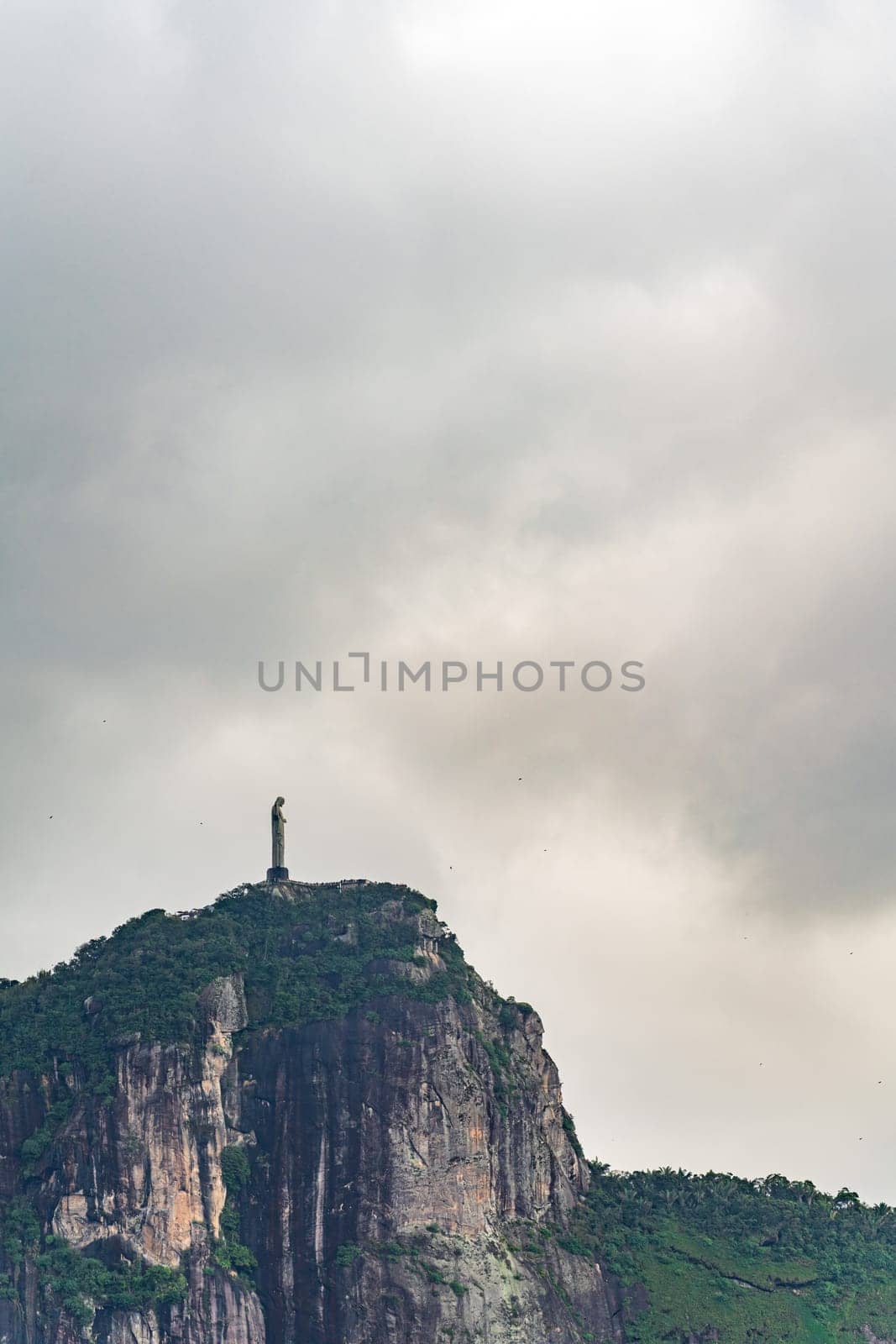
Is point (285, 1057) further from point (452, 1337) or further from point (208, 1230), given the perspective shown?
point (452, 1337)

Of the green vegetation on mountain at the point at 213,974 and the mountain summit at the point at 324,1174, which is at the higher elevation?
the green vegetation on mountain at the point at 213,974

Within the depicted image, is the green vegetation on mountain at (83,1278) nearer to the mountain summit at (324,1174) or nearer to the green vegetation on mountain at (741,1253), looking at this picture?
the mountain summit at (324,1174)

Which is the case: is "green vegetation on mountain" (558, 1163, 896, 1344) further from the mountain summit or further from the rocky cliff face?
the rocky cliff face

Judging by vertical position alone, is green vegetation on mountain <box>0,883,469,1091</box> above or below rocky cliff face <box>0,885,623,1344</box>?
above

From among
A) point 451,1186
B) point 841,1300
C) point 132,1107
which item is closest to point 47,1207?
point 132,1107

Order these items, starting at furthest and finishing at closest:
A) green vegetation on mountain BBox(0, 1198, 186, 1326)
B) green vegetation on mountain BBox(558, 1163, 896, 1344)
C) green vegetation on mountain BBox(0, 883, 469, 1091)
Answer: green vegetation on mountain BBox(558, 1163, 896, 1344)
green vegetation on mountain BBox(0, 883, 469, 1091)
green vegetation on mountain BBox(0, 1198, 186, 1326)

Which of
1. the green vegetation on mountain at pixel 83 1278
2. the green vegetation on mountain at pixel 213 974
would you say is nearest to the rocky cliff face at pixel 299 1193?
the green vegetation on mountain at pixel 83 1278

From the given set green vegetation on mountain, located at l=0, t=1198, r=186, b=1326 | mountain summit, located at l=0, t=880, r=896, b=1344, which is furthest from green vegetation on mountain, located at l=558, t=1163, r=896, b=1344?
green vegetation on mountain, located at l=0, t=1198, r=186, b=1326

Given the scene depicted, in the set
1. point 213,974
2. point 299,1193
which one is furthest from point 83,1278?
point 213,974
